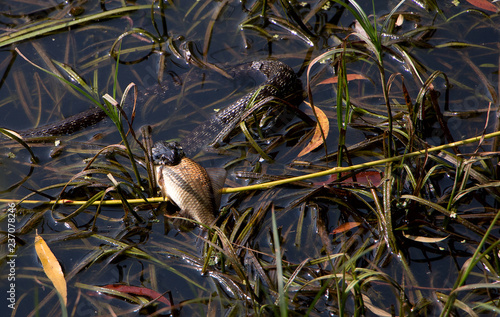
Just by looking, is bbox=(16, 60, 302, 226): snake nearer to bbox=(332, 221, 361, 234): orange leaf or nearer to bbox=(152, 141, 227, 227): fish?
bbox=(152, 141, 227, 227): fish

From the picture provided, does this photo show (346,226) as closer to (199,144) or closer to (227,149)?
(227,149)

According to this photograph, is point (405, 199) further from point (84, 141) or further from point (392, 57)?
point (84, 141)

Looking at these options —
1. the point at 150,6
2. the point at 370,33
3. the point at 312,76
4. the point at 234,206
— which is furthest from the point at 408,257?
the point at 150,6

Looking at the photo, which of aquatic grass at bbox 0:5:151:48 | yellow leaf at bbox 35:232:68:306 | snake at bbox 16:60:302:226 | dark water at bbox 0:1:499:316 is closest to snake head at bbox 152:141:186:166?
snake at bbox 16:60:302:226

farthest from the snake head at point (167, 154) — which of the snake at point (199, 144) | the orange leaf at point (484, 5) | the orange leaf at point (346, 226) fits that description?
the orange leaf at point (484, 5)

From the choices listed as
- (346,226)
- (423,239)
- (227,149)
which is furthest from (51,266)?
(423,239)
